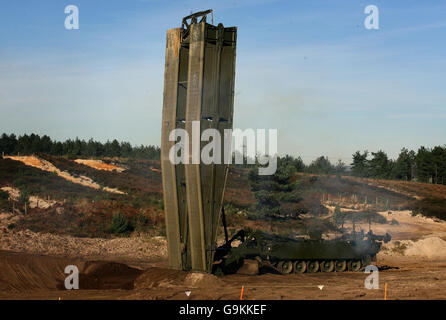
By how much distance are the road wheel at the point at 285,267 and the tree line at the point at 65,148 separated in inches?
2195

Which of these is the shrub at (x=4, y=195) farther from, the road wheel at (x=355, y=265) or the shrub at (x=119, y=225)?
the road wheel at (x=355, y=265)

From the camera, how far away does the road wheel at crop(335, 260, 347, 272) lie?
1028 inches

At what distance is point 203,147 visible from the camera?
19.7 m

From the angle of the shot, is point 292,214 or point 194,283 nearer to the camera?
point 194,283

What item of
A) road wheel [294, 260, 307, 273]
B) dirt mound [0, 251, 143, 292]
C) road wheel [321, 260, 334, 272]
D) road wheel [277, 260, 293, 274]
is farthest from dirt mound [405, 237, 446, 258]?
dirt mound [0, 251, 143, 292]

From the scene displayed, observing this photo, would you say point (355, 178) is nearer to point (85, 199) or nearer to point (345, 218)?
point (345, 218)

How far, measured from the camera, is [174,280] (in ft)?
59.7

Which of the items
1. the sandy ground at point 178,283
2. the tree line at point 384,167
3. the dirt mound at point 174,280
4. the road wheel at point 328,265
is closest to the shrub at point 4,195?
the sandy ground at point 178,283
